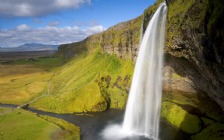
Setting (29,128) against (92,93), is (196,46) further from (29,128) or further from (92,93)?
(92,93)

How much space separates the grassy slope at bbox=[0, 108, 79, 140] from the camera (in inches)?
2018

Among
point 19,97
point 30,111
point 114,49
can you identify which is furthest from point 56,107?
point 114,49

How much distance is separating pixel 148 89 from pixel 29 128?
28.0 metres

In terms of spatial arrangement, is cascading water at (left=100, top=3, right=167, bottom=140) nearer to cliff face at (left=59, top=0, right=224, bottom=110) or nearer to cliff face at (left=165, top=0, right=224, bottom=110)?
cliff face at (left=59, top=0, right=224, bottom=110)

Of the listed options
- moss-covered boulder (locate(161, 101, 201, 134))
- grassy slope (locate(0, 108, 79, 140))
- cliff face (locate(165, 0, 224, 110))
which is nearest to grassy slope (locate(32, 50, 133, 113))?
grassy slope (locate(0, 108, 79, 140))

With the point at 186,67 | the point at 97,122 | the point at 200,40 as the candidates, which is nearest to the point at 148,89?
the point at 186,67

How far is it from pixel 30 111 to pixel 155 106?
38.3 m

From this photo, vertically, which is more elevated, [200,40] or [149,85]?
[200,40]

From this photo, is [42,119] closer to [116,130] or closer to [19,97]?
[116,130]

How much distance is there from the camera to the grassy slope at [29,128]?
168 feet

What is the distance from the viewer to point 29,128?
2229 inches

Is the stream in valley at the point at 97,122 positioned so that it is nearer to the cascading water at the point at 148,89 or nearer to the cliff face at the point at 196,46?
the cascading water at the point at 148,89

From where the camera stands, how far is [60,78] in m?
107

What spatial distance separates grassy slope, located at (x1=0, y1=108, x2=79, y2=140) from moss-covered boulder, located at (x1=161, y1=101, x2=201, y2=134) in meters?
20.4
